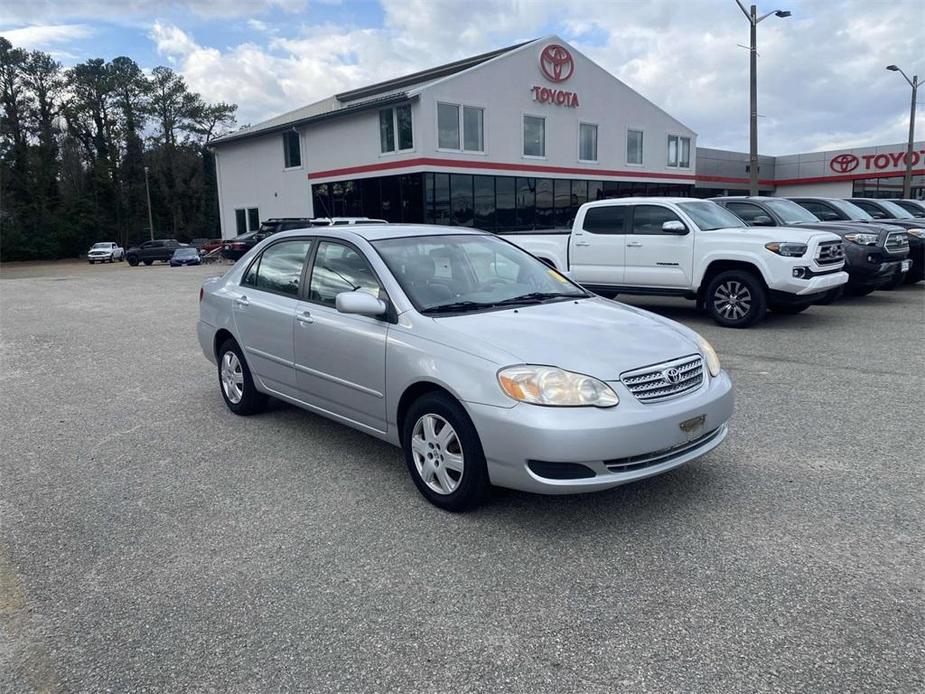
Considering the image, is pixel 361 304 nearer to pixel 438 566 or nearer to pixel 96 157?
pixel 438 566

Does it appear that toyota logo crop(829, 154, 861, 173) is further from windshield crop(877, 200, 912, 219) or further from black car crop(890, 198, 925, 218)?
windshield crop(877, 200, 912, 219)

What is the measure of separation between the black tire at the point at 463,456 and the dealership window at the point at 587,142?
30.6 m

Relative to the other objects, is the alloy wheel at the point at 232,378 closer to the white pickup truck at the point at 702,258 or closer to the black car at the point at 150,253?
the white pickup truck at the point at 702,258

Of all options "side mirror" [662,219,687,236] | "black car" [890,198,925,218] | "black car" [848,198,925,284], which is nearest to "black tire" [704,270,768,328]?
"side mirror" [662,219,687,236]

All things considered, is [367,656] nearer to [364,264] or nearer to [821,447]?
[364,264]

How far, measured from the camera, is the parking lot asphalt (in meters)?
2.77

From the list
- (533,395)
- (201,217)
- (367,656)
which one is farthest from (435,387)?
(201,217)

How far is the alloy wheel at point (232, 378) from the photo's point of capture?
20.1ft

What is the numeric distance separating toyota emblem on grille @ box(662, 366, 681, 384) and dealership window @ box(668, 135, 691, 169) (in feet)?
121

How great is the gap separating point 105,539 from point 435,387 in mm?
1996

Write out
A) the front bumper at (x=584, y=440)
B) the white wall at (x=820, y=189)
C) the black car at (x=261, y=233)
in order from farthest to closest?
the white wall at (x=820, y=189) < the black car at (x=261, y=233) < the front bumper at (x=584, y=440)

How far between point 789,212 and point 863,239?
159cm

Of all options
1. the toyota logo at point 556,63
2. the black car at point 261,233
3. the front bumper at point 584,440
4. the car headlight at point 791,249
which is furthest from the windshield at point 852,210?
the toyota logo at point 556,63

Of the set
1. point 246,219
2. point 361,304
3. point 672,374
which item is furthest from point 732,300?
point 246,219
